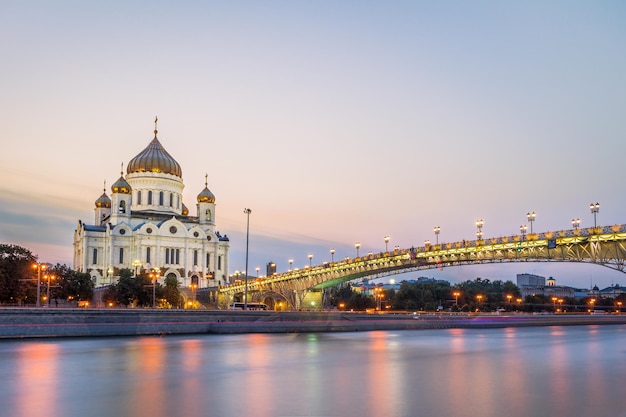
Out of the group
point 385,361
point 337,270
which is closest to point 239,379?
point 385,361

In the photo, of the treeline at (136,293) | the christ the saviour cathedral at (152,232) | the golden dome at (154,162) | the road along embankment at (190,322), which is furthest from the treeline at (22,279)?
the golden dome at (154,162)

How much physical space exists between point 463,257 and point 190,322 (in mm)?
32163

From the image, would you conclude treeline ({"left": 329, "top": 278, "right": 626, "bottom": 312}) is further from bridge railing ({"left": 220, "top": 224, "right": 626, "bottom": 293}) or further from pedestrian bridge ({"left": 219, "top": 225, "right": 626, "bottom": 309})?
bridge railing ({"left": 220, "top": 224, "right": 626, "bottom": 293})

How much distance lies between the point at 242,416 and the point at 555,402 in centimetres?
823

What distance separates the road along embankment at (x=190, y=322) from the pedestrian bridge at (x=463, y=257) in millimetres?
7227

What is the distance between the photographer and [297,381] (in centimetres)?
2005

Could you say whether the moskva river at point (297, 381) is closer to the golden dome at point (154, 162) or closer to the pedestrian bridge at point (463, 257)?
the pedestrian bridge at point (463, 257)

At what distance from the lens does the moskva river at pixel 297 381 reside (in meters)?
15.2

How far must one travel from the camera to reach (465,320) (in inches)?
2557

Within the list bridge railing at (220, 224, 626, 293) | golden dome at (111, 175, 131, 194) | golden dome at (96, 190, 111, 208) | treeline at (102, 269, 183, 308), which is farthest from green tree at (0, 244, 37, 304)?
golden dome at (96, 190, 111, 208)

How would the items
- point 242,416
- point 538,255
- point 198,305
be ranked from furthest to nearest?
point 198,305, point 538,255, point 242,416

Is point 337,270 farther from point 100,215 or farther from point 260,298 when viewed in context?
point 100,215

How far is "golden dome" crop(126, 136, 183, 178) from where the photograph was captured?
4437 inches

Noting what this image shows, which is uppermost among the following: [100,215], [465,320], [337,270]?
[100,215]
